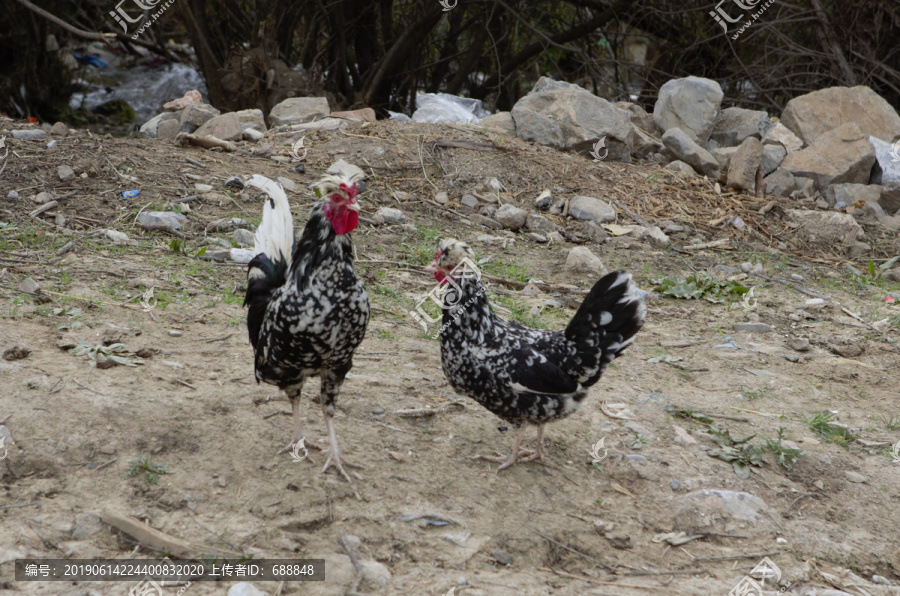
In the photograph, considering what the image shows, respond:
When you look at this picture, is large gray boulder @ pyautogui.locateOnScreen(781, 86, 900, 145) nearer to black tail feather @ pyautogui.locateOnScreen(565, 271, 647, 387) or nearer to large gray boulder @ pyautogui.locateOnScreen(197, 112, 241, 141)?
large gray boulder @ pyautogui.locateOnScreen(197, 112, 241, 141)

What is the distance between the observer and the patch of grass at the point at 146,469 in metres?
3.50

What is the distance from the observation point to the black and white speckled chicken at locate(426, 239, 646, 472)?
12.9 ft

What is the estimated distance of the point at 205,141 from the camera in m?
8.16

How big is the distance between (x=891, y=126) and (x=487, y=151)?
17.3ft

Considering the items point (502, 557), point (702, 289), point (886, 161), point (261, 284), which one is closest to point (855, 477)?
point (502, 557)

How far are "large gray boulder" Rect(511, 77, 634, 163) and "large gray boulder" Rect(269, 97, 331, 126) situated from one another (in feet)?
7.84

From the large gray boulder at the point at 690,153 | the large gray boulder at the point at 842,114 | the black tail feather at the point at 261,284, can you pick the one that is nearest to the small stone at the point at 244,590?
the black tail feather at the point at 261,284

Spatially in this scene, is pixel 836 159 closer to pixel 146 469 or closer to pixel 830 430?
pixel 830 430

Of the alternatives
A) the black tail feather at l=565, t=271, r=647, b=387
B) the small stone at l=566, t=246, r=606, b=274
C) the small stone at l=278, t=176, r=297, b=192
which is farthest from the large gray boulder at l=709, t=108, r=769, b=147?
the black tail feather at l=565, t=271, r=647, b=387

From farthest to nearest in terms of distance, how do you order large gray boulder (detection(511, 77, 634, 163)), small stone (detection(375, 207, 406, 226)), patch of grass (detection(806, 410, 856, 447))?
large gray boulder (detection(511, 77, 634, 163)) < small stone (detection(375, 207, 406, 226)) < patch of grass (detection(806, 410, 856, 447))

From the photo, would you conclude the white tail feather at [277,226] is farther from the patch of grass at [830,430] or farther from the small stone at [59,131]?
the small stone at [59,131]

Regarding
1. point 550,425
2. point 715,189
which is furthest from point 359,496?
point 715,189

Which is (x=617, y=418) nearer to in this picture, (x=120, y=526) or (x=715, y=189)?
(x=120, y=526)

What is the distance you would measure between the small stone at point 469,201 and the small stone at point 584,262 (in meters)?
1.38
